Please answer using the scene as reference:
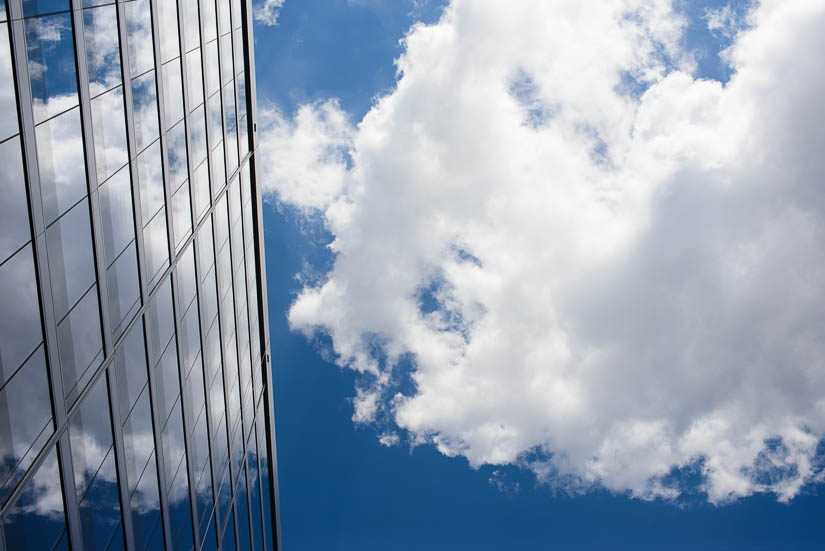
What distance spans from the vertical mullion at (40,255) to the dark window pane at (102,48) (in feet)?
8.52

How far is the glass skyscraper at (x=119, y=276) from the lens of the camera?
29.2 feet

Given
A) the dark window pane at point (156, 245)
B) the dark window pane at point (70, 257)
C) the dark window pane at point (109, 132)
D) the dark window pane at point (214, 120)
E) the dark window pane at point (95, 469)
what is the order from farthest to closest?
the dark window pane at point (214, 120)
the dark window pane at point (156, 245)
the dark window pane at point (109, 132)
the dark window pane at point (95, 469)
the dark window pane at point (70, 257)

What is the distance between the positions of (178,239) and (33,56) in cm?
783

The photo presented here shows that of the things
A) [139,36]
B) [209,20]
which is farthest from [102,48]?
[209,20]

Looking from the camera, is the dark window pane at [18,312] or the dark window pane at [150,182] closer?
the dark window pane at [18,312]

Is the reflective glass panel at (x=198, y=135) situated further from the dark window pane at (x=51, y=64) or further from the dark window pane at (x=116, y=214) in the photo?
the dark window pane at (x=51, y=64)

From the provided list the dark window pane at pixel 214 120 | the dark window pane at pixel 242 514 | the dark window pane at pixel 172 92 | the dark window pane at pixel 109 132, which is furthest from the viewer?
the dark window pane at pixel 242 514

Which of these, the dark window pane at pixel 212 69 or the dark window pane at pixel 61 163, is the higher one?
the dark window pane at pixel 212 69

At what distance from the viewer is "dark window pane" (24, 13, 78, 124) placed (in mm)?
9167

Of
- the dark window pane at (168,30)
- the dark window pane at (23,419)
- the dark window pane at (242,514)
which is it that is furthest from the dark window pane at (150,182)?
the dark window pane at (242,514)

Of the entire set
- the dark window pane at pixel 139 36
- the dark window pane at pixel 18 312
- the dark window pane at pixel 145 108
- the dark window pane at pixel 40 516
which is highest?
the dark window pane at pixel 139 36

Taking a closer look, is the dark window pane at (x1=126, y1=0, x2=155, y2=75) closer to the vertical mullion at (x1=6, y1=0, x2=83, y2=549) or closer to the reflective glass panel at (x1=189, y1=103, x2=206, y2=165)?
the reflective glass panel at (x1=189, y1=103, x2=206, y2=165)

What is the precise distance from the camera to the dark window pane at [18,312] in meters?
8.39

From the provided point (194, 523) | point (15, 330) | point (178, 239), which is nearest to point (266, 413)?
point (194, 523)
